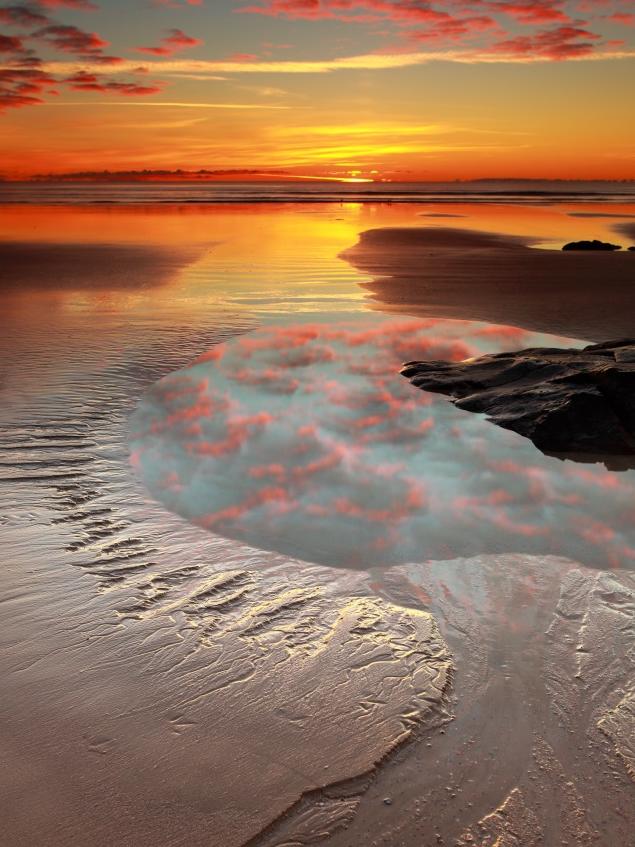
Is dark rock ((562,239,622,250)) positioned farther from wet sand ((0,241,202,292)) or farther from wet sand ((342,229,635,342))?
wet sand ((0,241,202,292))

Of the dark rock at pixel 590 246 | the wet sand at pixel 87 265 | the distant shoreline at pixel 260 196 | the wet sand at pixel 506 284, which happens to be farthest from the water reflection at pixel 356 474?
the distant shoreline at pixel 260 196

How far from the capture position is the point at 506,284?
14625mm

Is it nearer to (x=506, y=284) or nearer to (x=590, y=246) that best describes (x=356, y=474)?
(x=506, y=284)

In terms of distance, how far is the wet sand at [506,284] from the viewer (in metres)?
11.3

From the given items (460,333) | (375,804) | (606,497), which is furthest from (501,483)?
(460,333)

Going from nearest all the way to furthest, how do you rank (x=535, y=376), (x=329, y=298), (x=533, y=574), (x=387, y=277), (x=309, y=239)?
(x=533, y=574)
(x=535, y=376)
(x=329, y=298)
(x=387, y=277)
(x=309, y=239)

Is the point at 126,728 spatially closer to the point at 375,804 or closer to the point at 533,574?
the point at 375,804

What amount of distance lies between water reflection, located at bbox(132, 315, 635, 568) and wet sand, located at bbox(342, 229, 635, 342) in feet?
13.3

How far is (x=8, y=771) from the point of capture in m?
2.48

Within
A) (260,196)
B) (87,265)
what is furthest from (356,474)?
(260,196)

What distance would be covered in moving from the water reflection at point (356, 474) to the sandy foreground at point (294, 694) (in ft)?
0.92

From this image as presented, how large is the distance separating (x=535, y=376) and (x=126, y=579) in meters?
4.74

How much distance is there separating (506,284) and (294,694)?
42.1 ft

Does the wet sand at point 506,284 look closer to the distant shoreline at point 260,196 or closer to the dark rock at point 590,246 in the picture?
the dark rock at point 590,246
